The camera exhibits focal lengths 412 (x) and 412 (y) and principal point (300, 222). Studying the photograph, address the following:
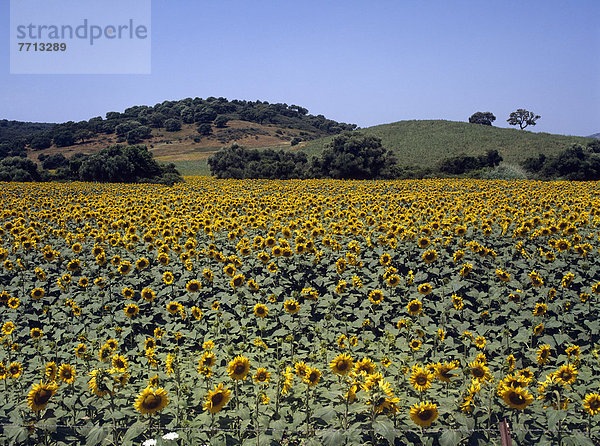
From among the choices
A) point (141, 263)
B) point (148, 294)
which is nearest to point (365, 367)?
point (148, 294)

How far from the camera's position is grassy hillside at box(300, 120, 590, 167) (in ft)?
234

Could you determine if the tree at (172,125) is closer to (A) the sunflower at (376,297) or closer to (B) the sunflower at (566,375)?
(A) the sunflower at (376,297)

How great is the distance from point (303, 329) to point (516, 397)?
3.67 metres

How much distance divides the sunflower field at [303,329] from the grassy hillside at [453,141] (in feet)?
199

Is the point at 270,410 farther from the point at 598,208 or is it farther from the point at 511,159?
the point at 511,159

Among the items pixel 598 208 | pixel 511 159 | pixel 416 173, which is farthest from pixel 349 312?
pixel 511 159

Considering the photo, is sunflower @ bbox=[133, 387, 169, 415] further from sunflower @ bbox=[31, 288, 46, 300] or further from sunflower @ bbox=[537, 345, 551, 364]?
sunflower @ bbox=[31, 288, 46, 300]

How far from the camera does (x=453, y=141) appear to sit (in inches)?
3177

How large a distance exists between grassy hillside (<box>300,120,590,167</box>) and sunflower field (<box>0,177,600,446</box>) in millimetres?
60736

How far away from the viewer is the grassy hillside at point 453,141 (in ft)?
234

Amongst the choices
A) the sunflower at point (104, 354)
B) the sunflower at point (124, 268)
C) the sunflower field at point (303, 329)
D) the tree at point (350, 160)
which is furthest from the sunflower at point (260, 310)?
the tree at point (350, 160)

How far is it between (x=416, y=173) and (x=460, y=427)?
36.3 meters

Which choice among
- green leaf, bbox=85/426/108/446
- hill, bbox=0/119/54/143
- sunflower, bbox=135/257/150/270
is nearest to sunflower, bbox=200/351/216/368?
green leaf, bbox=85/426/108/446

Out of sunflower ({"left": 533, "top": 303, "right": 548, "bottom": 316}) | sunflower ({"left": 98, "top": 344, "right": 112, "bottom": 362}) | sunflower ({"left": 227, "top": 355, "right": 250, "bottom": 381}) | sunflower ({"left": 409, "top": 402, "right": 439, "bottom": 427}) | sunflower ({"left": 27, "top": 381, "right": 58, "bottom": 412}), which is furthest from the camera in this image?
sunflower ({"left": 533, "top": 303, "right": 548, "bottom": 316})
